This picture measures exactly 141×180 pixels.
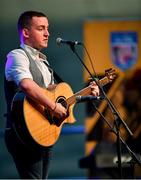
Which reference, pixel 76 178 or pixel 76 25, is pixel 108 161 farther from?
pixel 76 25

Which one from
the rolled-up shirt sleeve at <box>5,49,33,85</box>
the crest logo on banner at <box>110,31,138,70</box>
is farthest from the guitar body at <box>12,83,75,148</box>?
the crest logo on banner at <box>110,31,138,70</box>

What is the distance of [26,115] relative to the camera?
406 cm

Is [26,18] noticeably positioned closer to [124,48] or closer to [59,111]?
[59,111]

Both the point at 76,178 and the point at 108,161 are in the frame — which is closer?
the point at 108,161

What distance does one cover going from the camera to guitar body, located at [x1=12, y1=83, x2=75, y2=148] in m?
4.04

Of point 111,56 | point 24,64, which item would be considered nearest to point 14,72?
point 24,64

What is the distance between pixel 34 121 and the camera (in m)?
4.13

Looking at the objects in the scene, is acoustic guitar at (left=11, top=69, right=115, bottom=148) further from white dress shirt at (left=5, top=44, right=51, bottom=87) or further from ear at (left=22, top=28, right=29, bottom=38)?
ear at (left=22, top=28, right=29, bottom=38)

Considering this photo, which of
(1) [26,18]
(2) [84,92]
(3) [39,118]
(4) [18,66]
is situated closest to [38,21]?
(1) [26,18]

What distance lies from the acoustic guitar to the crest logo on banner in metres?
2.79

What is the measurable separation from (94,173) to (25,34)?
2749 millimetres

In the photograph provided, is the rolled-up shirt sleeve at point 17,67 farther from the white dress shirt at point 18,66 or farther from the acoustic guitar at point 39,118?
the acoustic guitar at point 39,118

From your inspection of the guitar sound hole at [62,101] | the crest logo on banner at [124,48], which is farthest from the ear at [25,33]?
the crest logo on banner at [124,48]

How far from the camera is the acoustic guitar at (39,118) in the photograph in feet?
13.3
